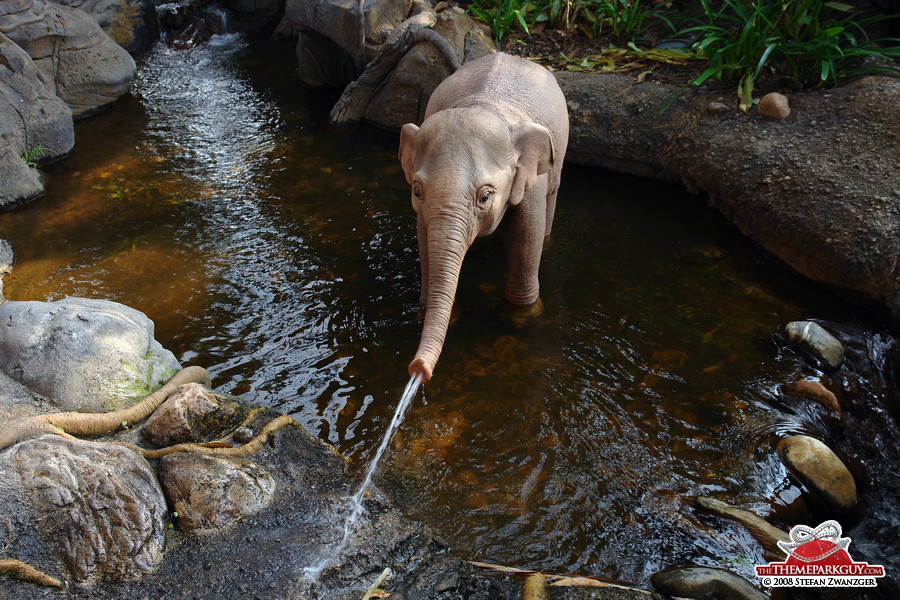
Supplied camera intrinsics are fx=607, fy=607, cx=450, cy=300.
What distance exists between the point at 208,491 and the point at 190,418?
0.48 meters

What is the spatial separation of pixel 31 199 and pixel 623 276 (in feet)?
21.1

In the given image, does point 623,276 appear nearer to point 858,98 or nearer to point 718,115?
point 718,115

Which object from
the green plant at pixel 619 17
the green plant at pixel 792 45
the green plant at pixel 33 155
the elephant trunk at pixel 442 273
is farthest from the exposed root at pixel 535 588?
the green plant at pixel 33 155

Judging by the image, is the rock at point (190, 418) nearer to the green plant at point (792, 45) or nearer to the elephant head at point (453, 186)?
the elephant head at point (453, 186)

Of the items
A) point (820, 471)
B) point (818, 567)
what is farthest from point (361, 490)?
point (820, 471)

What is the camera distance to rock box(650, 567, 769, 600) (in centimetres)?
290

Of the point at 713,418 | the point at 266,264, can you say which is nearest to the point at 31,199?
the point at 266,264

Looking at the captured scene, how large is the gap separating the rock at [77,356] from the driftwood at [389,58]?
5.26 m

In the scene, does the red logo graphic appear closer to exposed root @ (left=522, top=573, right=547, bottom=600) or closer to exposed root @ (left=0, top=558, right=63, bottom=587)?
exposed root @ (left=522, top=573, right=547, bottom=600)

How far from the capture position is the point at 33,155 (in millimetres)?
7270

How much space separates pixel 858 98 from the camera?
547 cm

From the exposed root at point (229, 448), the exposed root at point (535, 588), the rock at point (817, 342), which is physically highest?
the exposed root at point (229, 448)

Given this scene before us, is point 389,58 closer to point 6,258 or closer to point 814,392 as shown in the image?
point 6,258

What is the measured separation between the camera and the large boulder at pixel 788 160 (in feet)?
16.0
